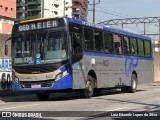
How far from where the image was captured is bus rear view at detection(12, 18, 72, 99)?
18828mm

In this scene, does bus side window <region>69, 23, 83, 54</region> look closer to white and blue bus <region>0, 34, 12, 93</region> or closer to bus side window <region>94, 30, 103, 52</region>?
bus side window <region>94, 30, 103, 52</region>

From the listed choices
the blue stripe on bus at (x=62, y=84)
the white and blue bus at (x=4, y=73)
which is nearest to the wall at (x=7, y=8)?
the white and blue bus at (x=4, y=73)

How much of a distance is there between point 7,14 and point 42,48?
96967mm

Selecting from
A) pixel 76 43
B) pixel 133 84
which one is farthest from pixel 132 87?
pixel 76 43

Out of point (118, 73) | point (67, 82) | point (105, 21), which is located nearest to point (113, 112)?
point (67, 82)

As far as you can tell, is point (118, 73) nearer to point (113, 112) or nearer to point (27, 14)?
point (113, 112)

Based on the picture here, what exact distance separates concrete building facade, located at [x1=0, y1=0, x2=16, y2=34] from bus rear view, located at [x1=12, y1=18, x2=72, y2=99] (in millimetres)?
90235

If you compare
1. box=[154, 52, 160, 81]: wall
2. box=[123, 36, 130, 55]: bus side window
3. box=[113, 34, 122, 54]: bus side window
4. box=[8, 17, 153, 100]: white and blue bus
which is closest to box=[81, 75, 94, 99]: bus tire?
box=[8, 17, 153, 100]: white and blue bus

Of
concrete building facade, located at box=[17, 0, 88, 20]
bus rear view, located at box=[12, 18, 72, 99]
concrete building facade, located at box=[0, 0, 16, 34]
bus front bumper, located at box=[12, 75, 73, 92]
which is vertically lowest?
bus front bumper, located at box=[12, 75, 73, 92]

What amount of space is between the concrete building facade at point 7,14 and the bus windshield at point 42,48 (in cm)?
9022

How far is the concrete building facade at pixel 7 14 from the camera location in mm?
109863

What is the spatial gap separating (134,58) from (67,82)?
325 inches

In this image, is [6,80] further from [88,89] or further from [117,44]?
[117,44]

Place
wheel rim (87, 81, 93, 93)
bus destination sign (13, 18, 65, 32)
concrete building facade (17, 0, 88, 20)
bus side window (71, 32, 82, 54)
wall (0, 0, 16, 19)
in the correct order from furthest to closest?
1. concrete building facade (17, 0, 88, 20)
2. wall (0, 0, 16, 19)
3. wheel rim (87, 81, 93, 93)
4. bus side window (71, 32, 82, 54)
5. bus destination sign (13, 18, 65, 32)
